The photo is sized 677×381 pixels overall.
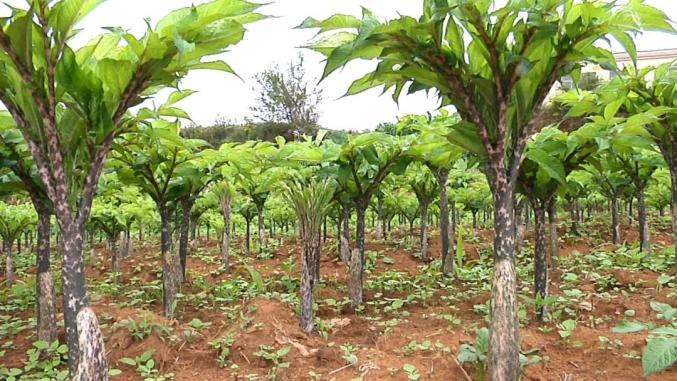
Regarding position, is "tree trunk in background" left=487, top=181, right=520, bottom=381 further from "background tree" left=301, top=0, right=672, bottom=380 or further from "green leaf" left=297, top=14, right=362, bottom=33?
"green leaf" left=297, top=14, right=362, bottom=33

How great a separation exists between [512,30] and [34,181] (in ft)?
13.7

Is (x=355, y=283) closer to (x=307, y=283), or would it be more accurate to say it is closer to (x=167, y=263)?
(x=307, y=283)

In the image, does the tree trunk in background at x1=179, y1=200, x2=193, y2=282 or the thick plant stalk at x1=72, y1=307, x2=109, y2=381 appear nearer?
the thick plant stalk at x1=72, y1=307, x2=109, y2=381

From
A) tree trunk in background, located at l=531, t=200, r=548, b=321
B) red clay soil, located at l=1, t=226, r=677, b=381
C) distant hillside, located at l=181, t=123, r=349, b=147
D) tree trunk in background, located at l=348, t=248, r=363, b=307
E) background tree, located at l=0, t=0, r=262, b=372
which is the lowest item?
red clay soil, located at l=1, t=226, r=677, b=381

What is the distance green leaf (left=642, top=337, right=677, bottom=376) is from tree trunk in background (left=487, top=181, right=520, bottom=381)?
0.69 m

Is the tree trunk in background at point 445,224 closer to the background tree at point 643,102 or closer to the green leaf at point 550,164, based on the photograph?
the background tree at point 643,102

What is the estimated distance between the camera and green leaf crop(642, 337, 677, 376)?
2.76 m

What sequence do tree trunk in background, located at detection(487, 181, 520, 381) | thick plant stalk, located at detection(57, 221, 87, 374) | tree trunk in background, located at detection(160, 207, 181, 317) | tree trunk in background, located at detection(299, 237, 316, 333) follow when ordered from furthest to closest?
tree trunk in background, located at detection(160, 207, 181, 317), tree trunk in background, located at detection(299, 237, 316, 333), tree trunk in background, located at detection(487, 181, 520, 381), thick plant stalk, located at detection(57, 221, 87, 374)

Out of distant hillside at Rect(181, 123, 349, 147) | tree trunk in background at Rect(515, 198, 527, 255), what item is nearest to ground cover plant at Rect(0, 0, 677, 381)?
tree trunk in background at Rect(515, 198, 527, 255)

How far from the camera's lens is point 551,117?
2294 centimetres

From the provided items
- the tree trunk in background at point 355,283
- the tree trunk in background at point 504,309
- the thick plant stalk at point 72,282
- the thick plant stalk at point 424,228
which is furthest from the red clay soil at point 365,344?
the thick plant stalk at point 424,228

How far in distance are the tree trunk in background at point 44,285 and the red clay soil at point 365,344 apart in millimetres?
411

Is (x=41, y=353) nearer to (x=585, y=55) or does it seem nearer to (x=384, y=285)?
(x=384, y=285)

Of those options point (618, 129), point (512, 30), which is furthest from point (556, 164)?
point (512, 30)
